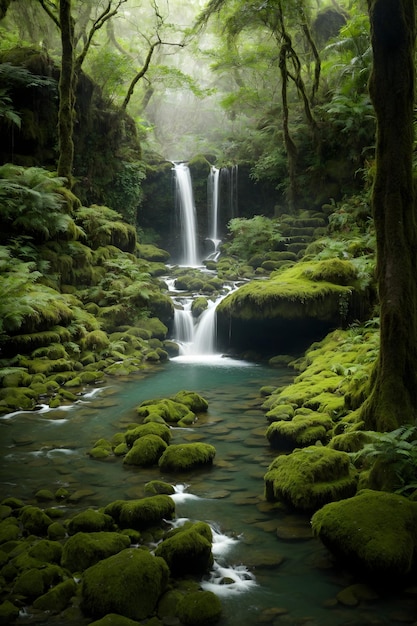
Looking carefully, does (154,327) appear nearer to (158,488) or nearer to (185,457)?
(185,457)

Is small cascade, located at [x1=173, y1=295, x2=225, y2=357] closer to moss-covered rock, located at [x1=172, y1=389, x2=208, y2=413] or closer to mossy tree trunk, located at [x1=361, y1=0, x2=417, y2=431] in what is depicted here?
moss-covered rock, located at [x1=172, y1=389, x2=208, y2=413]

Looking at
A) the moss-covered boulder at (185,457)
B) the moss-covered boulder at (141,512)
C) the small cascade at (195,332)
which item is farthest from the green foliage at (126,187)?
the moss-covered boulder at (141,512)

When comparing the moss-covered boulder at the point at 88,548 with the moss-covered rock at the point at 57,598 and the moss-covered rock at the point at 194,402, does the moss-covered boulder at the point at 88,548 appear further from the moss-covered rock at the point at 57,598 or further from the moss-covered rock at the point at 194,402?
the moss-covered rock at the point at 194,402

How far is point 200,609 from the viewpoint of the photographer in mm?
3469

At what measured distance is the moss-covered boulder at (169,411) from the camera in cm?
805

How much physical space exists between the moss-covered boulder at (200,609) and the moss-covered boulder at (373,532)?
3.57ft

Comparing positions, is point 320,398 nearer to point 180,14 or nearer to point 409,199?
point 409,199

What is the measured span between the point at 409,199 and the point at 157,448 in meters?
4.39

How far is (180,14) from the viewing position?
36.7 m

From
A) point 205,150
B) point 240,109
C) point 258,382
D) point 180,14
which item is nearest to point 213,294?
point 258,382

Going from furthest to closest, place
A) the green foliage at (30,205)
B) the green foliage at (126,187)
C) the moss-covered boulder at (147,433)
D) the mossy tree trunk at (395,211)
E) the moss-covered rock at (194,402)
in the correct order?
1. the green foliage at (126,187)
2. the green foliage at (30,205)
3. the moss-covered rock at (194,402)
4. the moss-covered boulder at (147,433)
5. the mossy tree trunk at (395,211)

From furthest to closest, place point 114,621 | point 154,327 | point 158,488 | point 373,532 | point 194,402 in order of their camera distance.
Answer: point 154,327 → point 194,402 → point 158,488 → point 373,532 → point 114,621

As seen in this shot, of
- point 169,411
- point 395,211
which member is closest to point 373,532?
point 395,211

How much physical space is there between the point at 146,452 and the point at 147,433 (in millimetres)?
594
